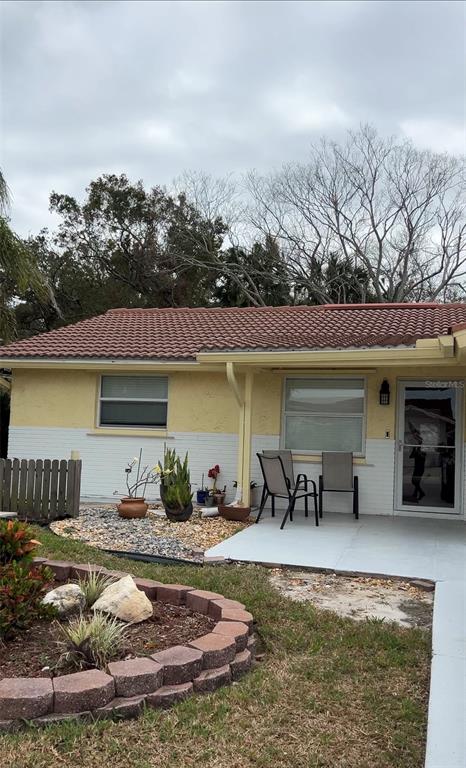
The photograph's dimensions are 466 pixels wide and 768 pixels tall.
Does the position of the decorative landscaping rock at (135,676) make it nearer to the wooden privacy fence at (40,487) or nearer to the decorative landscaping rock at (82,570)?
the decorative landscaping rock at (82,570)

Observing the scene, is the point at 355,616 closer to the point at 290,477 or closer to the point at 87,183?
the point at 290,477

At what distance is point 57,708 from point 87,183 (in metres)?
29.5

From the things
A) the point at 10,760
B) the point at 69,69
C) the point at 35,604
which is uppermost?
the point at 69,69

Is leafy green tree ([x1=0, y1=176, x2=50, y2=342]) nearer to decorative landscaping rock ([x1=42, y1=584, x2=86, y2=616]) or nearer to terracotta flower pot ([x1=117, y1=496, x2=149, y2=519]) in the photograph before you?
terracotta flower pot ([x1=117, y1=496, x2=149, y2=519])

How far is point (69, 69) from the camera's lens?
10.9 meters

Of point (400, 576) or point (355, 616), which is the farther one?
point (400, 576)

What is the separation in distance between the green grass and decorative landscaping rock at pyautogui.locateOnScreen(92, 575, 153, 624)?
888 mm

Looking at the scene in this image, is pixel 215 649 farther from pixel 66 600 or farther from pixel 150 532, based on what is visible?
pixel 150 532

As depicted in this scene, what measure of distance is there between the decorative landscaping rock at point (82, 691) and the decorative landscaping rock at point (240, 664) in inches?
32.6

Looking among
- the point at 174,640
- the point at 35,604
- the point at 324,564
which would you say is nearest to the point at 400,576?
the point at 324,564

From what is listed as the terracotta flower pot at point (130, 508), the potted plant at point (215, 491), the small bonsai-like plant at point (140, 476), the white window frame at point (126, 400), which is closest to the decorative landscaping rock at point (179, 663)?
the terracotta flower pot at point (130, 508)

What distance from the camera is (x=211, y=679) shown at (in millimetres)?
3688

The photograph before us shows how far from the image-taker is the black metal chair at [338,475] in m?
10.2

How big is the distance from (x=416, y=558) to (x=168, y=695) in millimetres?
4460
